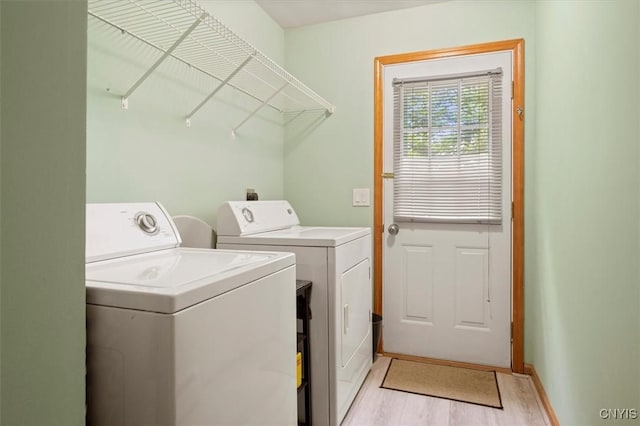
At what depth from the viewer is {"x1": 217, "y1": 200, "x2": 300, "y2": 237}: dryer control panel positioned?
186 centimetres

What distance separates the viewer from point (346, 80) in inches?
107

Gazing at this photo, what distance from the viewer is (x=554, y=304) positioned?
1803mm

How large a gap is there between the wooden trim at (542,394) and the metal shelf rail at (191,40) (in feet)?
7.06

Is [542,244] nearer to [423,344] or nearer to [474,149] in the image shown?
[474,149]

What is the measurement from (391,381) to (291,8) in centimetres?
252

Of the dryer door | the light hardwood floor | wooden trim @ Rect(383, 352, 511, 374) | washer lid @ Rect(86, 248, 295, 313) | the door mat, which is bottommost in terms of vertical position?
the light hardwood floor

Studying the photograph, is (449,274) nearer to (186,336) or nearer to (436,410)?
(436,410)

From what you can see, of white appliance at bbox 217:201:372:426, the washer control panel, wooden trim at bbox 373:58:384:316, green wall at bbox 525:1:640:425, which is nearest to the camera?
green wall at bbox 525:1:640:425

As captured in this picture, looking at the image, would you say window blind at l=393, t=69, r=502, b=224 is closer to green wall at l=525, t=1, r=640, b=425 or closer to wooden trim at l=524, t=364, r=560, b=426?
green wall at l=525, t=1, r=640, b=425

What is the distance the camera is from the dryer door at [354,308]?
182 cm
